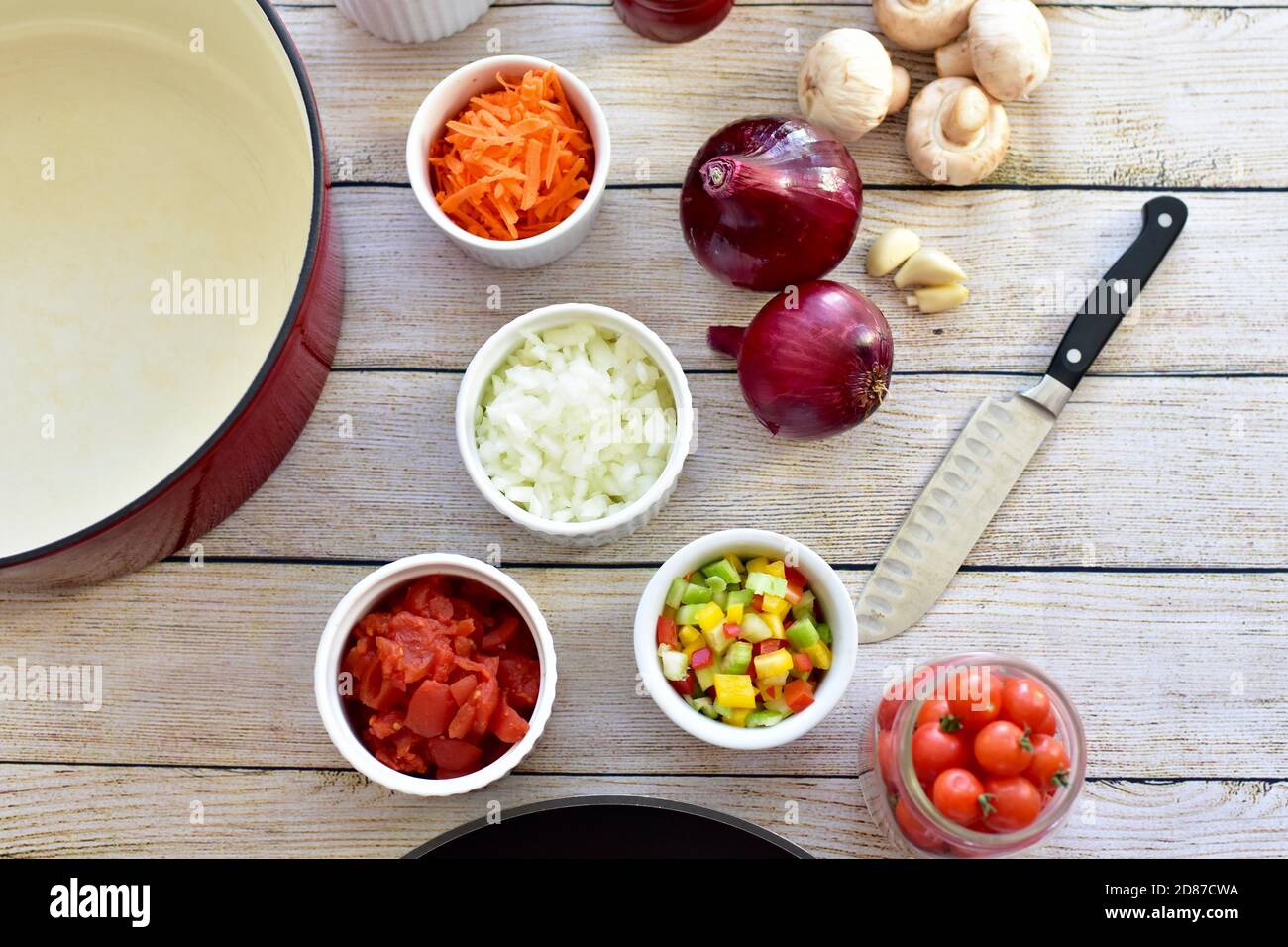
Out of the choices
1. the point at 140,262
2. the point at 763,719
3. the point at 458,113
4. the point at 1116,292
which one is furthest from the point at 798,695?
the point at 140,262

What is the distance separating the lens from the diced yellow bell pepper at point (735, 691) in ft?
3.91

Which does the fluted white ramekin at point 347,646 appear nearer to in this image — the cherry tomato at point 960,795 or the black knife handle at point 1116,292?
the cherry tomato at point 960,795

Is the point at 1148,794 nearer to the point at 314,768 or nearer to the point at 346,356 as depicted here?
the point at 314,768

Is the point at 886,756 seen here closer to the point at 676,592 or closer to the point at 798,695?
the point at 798,695

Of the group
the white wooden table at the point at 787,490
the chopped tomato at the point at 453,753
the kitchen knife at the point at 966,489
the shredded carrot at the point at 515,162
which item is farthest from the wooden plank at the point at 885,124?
the chopped tomato at the point at 453,753

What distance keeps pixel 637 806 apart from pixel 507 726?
0.58ft

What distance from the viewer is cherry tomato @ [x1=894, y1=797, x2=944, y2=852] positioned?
1.20 m

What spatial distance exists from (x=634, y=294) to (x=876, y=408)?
0.34 metres

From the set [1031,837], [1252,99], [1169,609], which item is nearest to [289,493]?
[1031,837]

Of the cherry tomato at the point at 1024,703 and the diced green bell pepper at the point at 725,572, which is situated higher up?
the diced green bell pepper at the point at 725,572

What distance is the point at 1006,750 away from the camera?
3.70 ft

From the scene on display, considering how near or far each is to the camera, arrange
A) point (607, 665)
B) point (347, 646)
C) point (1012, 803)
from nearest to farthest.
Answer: point (1012, 803) < point (347, 646) < point (607, 665)

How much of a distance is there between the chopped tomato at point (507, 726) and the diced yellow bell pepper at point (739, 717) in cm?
23

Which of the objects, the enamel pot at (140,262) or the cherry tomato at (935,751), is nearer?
the cherry tomato at (935,751)
